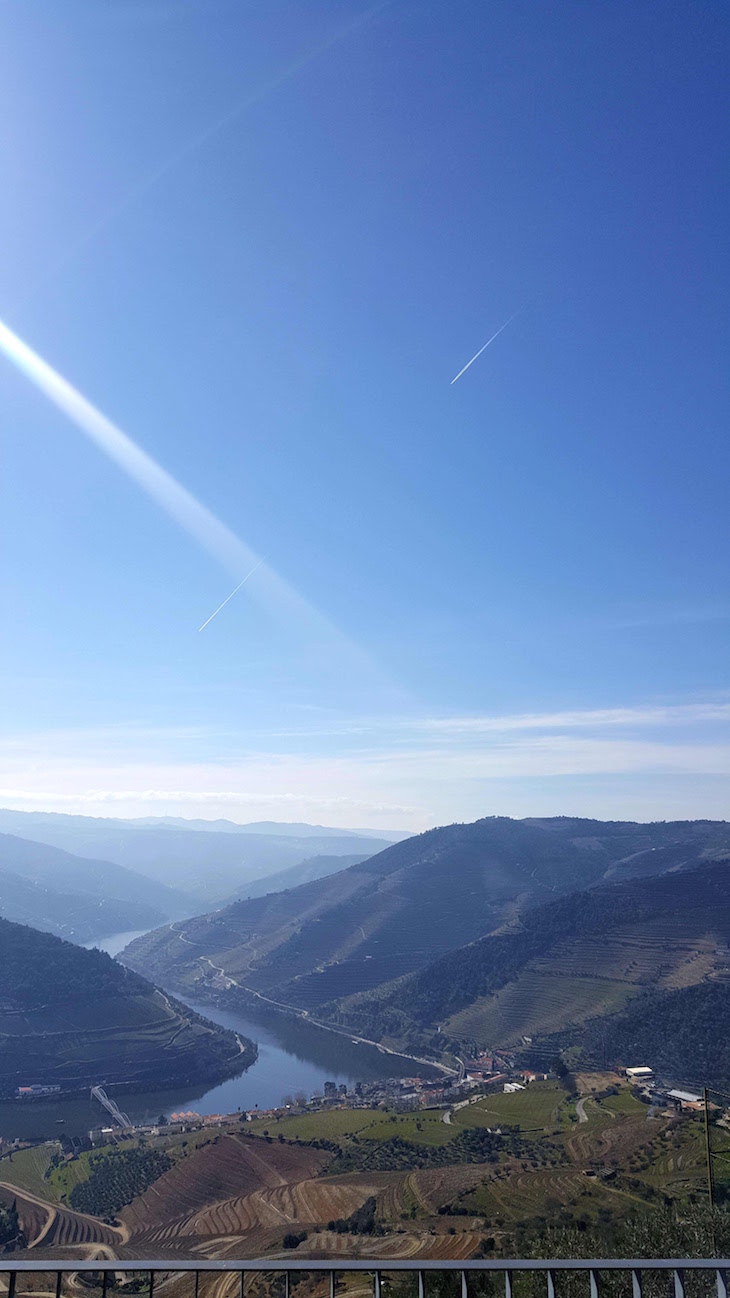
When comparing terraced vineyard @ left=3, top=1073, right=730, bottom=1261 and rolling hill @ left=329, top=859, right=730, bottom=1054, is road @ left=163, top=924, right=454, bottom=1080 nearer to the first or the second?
rolling hill @ left=329, top=859, right=730, bottom=1054

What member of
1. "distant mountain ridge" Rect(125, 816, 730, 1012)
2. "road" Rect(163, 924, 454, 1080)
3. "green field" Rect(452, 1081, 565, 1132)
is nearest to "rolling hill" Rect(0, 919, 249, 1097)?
"road" Rect(163, 924, 454, 1080)

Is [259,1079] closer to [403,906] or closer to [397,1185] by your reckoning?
[397,1185]

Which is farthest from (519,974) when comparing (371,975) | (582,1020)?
(371,975)

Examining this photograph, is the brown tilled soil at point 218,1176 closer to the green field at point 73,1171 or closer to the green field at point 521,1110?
the green field at point 73,1171

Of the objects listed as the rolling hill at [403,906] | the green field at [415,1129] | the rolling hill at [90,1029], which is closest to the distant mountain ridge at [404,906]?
the rolling hill at [403,906]

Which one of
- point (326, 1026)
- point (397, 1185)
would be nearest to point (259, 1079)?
point (326, 1026)
